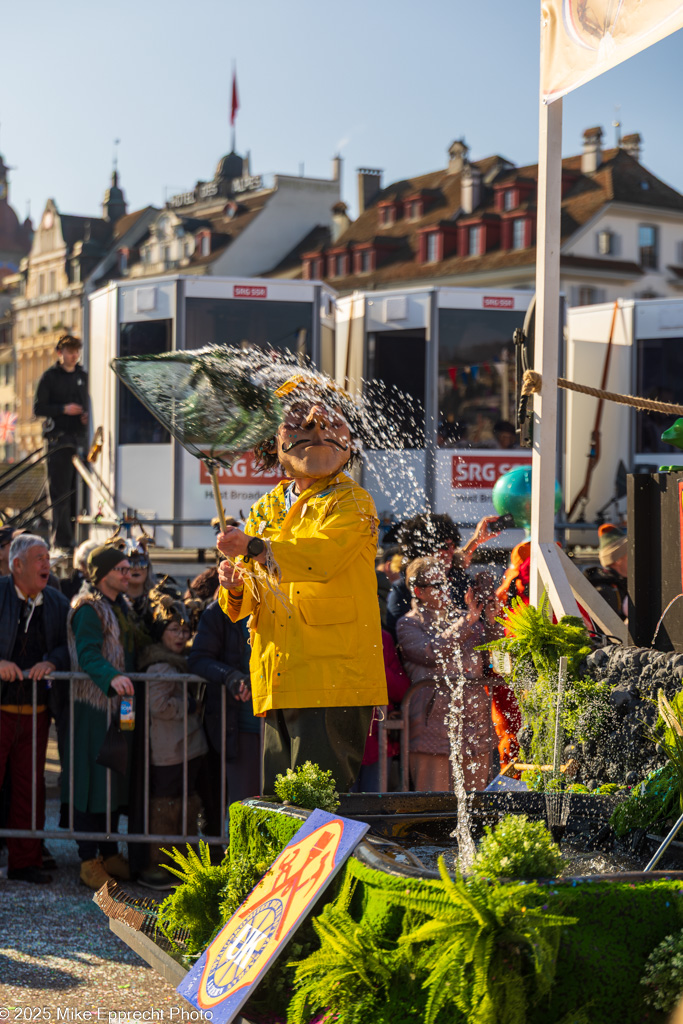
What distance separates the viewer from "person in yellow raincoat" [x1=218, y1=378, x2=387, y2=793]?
373cm

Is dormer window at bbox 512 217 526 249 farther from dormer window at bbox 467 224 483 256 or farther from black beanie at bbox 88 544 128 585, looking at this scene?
black beanie at bbox 88 544 128 585

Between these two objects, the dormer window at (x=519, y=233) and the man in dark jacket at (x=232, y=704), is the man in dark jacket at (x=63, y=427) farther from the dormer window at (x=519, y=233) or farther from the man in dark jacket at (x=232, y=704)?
the dormer window at (x=519, y=233)

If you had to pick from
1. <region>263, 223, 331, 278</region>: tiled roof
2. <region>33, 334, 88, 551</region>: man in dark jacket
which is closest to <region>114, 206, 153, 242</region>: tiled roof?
<region>263, 223, 331, 278</region>: tiled roof

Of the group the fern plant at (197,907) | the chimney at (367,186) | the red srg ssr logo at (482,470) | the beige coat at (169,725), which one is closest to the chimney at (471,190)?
the chimney at (367,186)

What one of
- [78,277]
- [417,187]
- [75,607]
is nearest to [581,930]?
[75,607]

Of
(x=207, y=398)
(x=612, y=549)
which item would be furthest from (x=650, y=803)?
(x=612, y=549)

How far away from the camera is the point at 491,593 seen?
5.65 metres

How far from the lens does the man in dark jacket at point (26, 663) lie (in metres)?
5.86

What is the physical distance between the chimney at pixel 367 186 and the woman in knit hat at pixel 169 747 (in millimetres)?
45658

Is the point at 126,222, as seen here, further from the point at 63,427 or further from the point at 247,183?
the point at 63,427

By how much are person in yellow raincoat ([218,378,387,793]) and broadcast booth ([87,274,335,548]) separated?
265 inches

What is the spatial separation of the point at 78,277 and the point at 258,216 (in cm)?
2169

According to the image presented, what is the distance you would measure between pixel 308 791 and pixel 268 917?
43cm

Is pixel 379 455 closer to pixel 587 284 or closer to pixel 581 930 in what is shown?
pixel 581 930
